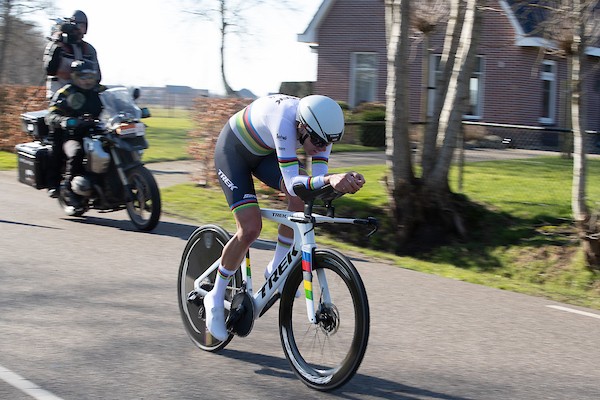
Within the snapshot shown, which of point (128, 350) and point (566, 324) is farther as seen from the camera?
point (566, 324)

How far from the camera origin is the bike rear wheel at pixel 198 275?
5.68m

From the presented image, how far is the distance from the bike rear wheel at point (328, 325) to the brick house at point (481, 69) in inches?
872

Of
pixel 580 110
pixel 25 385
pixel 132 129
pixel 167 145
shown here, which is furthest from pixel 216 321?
pixel 167 145

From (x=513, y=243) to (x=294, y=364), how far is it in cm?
628

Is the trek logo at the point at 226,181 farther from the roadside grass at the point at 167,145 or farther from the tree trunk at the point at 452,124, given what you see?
the roadside grass at the point at 167,145

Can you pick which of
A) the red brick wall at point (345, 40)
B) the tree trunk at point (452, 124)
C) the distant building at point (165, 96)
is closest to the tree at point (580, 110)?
the tree trunk at point (452, 124)

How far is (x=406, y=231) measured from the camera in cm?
A: 1097

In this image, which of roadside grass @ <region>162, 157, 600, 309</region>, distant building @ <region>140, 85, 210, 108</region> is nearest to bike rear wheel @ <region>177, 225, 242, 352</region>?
roadside grass @ <region>162, 157, 600, 309</region>

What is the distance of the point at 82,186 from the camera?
10477 mm

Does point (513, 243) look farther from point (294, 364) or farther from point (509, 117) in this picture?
point (509, 117)

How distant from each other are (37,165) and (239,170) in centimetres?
617

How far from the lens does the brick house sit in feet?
92.9

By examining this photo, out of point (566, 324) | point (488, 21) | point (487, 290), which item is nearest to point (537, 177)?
point (487, 290)

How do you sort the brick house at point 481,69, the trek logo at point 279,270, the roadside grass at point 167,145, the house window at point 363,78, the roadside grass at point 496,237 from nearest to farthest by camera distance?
the trek logo at point 279,270 → the roadside grass at point 496,237 → the roadside grass at point 167,145 → the brick house at point 481,69 → the house window at point 363,78
